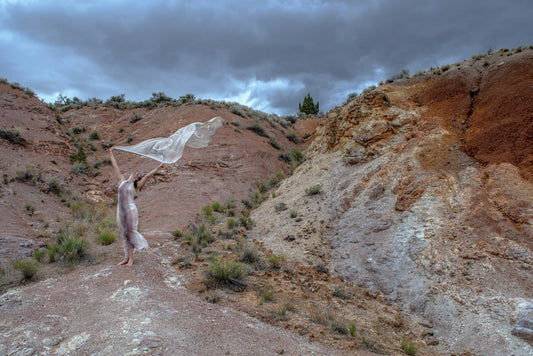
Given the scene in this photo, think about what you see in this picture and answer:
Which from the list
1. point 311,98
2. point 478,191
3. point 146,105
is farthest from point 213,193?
point 311,98

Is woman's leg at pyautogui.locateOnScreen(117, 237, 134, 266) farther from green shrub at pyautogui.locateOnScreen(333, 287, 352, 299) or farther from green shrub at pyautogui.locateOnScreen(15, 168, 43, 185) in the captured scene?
green shrub at pyautogui.locateOnScreen(15, 168, 43, 185)

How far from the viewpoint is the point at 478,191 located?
6.63 metres

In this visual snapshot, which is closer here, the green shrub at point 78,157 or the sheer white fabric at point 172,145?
the sheer white fabric at point 172,145

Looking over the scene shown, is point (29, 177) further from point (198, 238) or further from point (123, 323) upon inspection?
point (123, 323)

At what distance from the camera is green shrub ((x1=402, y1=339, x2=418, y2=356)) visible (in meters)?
4.31

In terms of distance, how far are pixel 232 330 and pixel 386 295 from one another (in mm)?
3212

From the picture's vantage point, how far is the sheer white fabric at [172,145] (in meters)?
6.84

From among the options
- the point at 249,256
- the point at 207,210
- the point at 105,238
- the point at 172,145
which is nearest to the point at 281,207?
the point at 207,210

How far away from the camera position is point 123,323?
4121mm

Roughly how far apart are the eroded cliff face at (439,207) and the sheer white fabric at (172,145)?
3.52 m

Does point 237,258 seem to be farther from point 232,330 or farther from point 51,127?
point 51,127

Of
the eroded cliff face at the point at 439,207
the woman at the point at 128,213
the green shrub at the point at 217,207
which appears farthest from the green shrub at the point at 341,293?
the green shrub at the point at 217,207

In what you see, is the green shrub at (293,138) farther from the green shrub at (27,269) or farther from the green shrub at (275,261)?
the green shrub at (27,269)

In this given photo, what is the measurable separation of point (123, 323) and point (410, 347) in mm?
3999
